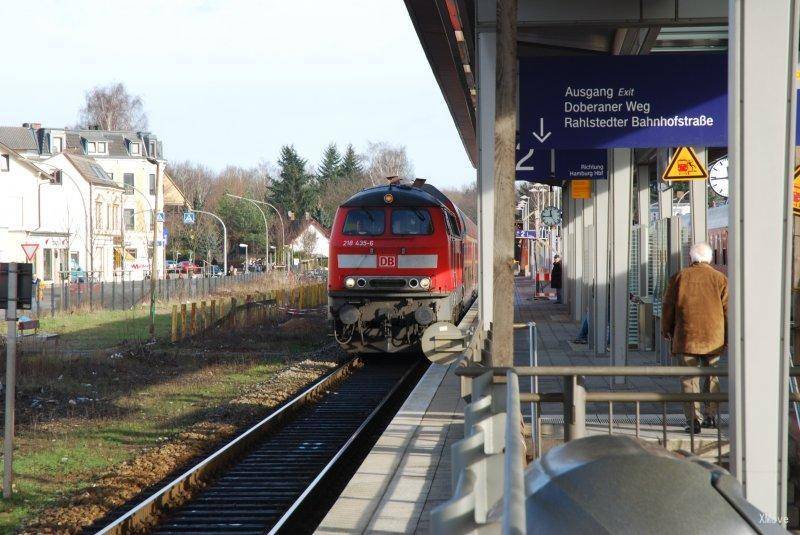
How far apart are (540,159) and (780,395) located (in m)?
12.1

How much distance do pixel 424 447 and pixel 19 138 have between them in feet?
256

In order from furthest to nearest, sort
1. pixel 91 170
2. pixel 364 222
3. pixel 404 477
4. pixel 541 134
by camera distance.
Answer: pixel 91 170
pixel 364 222
pixel 541 134
pixel 404 477

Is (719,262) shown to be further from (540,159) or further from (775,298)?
(775,298)

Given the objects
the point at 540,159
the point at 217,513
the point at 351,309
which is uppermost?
the point at 540,159

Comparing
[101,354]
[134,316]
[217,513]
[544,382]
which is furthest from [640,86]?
[134,316]

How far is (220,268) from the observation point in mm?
89938

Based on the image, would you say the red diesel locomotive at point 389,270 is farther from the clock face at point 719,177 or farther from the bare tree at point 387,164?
the bare tree at point 387,164

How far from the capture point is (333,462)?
11.9 m

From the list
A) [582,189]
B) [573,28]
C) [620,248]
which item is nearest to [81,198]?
[582,189]

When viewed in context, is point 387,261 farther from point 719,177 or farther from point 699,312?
point 699,312

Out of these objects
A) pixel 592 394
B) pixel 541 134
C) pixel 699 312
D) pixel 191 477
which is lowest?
pixel 191 477

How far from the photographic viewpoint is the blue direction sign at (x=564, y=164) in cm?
1709

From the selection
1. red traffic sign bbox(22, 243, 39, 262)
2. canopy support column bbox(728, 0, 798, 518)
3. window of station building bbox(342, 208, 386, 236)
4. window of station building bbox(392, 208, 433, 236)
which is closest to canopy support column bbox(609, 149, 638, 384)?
window of station building bbox(392, 208, 433, 236)

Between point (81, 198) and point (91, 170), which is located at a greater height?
point (91, 170)
